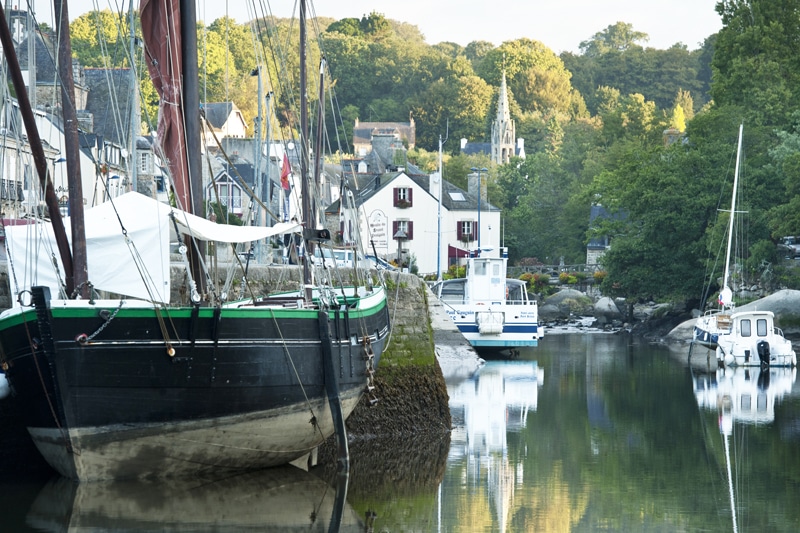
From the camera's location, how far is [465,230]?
7756 centimetres

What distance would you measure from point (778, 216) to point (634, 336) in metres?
9.44

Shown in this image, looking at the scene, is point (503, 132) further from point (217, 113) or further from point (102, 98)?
point (102, 98)

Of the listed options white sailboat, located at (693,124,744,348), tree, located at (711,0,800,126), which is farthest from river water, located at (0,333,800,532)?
tree, located at (711,0,800,126)

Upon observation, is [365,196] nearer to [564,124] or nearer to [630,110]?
[630,110]

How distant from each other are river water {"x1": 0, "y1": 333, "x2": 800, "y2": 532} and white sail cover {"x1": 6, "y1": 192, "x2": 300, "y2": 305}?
2676 mm

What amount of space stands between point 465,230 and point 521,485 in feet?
194

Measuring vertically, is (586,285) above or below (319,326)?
below

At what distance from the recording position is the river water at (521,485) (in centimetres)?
1565

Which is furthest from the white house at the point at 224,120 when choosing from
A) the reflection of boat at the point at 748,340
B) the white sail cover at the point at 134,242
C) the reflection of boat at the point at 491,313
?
the white sail cover at the point at 134,242

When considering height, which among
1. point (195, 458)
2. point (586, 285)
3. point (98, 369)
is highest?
point (98, 369)

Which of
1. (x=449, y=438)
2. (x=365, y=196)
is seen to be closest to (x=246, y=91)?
(x=365, y=196)

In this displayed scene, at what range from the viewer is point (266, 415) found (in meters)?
17.1

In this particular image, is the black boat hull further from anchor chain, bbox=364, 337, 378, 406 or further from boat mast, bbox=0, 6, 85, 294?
anchor chain, bbox=364, 337, 378, 406

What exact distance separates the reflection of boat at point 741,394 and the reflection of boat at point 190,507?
22.2ft
